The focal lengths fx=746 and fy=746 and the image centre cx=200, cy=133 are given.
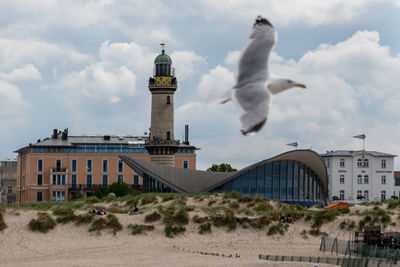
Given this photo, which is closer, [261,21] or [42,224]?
[261,21]

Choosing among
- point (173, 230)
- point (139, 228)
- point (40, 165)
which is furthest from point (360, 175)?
point (139, 228)

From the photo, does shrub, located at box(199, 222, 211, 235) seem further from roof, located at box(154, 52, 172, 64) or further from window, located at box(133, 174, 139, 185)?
window, located at box(133, 174, 139, 185)

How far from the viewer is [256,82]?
37.4 feet

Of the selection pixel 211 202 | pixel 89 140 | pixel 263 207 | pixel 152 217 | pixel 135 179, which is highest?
pixel 89 140

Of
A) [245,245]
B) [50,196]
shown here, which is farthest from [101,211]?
[50,196]

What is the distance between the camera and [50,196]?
368 ft

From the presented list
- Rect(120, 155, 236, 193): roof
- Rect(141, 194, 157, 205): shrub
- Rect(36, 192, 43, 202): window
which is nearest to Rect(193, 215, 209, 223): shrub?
Rect(141, 194, 157, 205): shrub

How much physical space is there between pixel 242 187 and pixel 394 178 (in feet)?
151

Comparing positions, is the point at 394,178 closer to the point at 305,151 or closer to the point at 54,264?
the point at 305,151

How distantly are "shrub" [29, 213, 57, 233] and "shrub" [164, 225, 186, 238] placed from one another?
7.45m

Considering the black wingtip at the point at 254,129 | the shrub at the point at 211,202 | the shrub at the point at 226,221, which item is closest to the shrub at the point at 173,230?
the shrub at the point at 226,221

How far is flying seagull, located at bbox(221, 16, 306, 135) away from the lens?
10602mm

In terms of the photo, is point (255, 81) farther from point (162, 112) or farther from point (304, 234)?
point (162, 112)

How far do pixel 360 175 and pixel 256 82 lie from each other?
9835 cm
